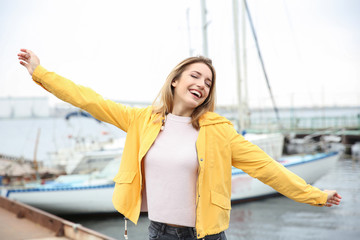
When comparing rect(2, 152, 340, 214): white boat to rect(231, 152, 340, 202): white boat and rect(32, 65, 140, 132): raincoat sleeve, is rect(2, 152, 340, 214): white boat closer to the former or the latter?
rect(231, 152, 340, 202): white boat

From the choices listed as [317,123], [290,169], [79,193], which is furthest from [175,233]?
[317,123]

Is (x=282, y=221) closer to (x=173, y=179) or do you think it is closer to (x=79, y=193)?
(x=79, y=193)

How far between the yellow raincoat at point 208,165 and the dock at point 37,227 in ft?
8.84

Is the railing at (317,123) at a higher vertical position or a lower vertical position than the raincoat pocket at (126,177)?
lower

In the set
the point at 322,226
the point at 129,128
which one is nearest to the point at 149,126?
the point at 129,128

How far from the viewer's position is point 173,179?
1.64m

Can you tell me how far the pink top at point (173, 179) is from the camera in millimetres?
1632

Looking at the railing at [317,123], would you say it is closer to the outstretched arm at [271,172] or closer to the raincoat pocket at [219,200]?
the outstretched arm at [271,172]

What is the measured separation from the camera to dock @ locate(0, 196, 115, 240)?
4.55 m

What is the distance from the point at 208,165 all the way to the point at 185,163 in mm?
118

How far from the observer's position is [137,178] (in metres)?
1.73

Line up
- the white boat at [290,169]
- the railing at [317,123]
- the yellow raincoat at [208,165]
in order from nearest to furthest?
1. the yellow raincoat at [208,165]
2. the white boat at [290,169]
3. the railing at [317,123]

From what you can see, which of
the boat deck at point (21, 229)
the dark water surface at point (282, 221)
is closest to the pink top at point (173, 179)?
the boat deck at point (21, 229)

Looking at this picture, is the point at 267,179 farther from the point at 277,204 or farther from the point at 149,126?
→ the point at 277,204
